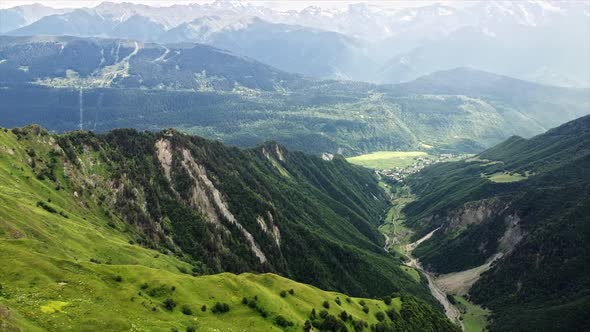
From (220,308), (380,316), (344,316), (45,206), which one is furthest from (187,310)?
(380,316)

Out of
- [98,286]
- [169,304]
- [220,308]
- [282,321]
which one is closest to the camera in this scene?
[98,286]

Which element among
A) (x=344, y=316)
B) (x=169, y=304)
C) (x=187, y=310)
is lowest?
(x=344, y=316)

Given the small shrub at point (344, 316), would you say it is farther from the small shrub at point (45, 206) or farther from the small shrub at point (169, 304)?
the small shrub at point (45, 206)

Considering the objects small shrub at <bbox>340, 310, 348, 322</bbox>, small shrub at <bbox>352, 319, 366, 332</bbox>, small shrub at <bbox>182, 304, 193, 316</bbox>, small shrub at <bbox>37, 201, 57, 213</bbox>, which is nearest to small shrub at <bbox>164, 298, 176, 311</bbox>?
small shrub at <bbox>182, 304, 193, 316</bbox>

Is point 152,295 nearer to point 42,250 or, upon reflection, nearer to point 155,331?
point 155,331

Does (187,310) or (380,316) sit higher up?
(187,310)

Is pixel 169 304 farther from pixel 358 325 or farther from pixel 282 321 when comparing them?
pixel 358 325

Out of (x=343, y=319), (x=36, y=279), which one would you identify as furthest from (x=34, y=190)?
(x=343, y=319)

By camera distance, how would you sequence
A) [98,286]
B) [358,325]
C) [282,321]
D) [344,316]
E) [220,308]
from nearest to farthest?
[98,286]
[220,308]
[282,321]
[344,316]
[358,325]

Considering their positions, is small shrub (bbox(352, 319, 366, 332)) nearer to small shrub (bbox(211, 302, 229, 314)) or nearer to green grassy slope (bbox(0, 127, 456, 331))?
green grassy slope (bbox(0, 127, 456, 331))
